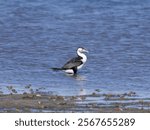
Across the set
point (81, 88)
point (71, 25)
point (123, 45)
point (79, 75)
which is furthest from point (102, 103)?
point (71, 25)

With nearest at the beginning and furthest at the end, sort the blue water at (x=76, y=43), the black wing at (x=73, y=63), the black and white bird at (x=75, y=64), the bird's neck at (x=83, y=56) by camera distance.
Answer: the blue water at (x=76, y=43)
the black and white bird at (x=75, y=64)
the black wing at (x=73, y=63)
the bird's neck at (x=83, y=56)

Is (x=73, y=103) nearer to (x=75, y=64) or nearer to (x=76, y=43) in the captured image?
(x=75, y=64)

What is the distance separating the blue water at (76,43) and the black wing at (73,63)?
255 millimetres

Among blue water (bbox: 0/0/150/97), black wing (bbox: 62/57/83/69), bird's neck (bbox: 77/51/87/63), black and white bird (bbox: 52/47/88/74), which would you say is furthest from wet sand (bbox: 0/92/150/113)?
bird's neck (bbox: 77/51/87/63)

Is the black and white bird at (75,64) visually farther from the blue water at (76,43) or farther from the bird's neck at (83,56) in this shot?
the blue water at (76,43)

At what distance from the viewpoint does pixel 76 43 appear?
96.3 feet

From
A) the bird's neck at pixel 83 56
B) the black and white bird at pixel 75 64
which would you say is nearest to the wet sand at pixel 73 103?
the black and white bird at pixel 75 64

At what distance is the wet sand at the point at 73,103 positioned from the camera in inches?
663

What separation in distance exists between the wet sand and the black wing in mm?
4786

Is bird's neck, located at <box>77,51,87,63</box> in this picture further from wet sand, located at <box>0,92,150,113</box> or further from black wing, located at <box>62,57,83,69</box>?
wet sand, located at <box>0,92,150,113</box>

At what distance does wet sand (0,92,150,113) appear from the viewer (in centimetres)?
1684

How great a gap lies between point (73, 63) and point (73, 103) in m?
6.50

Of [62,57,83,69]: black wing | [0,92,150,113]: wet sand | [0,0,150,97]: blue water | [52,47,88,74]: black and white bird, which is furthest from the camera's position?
[62,57,83,69]: black wing

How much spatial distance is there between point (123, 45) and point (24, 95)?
10.5m
